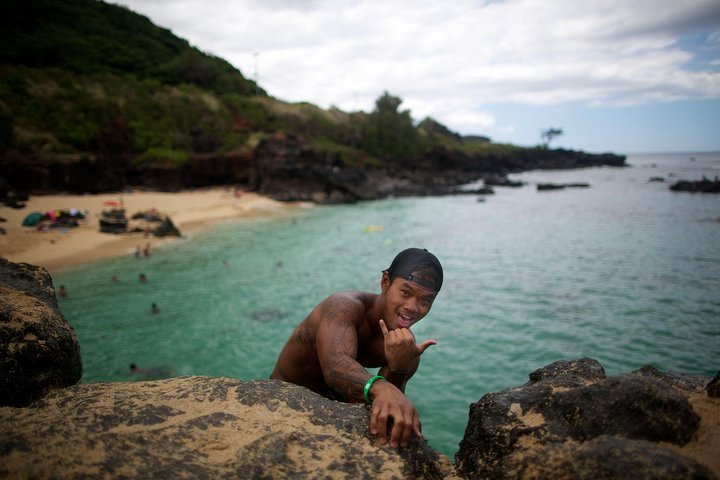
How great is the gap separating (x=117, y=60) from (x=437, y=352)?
4691 centimetres

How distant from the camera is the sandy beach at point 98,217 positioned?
14.4m

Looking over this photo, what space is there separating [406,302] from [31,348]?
241 centimetres

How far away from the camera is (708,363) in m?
7.86

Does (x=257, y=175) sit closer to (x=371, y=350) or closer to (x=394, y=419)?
(x=371, y=350)

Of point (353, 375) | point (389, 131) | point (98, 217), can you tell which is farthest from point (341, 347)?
point (389, 131)

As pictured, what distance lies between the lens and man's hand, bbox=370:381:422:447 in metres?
1.97

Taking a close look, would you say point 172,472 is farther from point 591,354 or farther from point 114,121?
point 114,121

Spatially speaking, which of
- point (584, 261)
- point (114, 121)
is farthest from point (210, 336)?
point (114, 121)

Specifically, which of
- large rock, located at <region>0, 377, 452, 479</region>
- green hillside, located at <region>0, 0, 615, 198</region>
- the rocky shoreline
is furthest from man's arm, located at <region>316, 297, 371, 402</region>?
green hillside, located at <region>0, 0, 615, 198</region>

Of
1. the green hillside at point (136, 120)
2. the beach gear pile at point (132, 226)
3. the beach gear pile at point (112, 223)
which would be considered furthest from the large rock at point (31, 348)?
the green hillside at point (136, 120)

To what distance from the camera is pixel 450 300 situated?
1187 centimetres

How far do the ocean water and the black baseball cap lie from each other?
4.22m

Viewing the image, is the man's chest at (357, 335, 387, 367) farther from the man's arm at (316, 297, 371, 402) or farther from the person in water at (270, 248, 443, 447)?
the man's arm at (316, 297, 371, 402)

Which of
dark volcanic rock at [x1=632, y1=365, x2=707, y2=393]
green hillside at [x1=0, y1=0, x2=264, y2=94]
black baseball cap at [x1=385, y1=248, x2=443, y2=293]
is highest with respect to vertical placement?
green hillside at [x1=0, y1=0, x2=264, y2=94]
